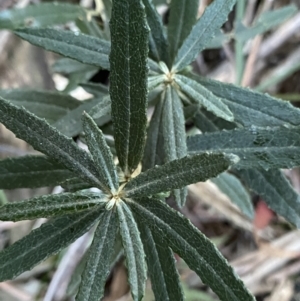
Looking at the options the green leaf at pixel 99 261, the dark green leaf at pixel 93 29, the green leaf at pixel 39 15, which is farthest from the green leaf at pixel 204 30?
the green leaf at pixel 39 15

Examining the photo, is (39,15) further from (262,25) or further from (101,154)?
(101,154)

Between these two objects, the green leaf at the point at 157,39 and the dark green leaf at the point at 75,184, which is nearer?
the dark green leaf at the point at 75,184

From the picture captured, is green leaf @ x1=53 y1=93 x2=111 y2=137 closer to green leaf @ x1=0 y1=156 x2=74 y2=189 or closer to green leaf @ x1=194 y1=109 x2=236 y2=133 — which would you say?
green leaf @ x1=0 y1=156 x2=74 y2=189

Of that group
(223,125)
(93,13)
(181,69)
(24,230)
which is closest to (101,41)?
(181,69)

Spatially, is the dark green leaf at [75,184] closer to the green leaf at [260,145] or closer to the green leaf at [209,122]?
the green leaf at [260,145]

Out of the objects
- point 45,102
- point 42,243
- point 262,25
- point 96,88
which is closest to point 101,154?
point 42,243
